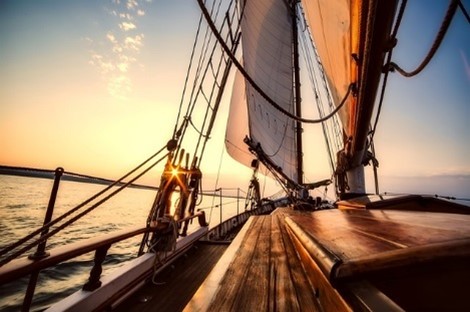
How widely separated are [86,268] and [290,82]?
542 inches

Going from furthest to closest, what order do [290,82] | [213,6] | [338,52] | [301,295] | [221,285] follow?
[290,82]
[213,6]
[338,52]
[221,285]
[301,295]

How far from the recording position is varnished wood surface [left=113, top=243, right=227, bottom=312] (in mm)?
2295

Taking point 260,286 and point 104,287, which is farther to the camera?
point 104,287

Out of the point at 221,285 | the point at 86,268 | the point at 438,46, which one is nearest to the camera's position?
the point at 221,285

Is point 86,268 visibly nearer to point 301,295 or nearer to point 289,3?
point 301,295

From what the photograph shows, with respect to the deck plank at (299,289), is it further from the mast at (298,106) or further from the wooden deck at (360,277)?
the mast at (298,106)

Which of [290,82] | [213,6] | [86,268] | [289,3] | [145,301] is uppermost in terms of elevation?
[289,3]

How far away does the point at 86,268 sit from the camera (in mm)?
7559

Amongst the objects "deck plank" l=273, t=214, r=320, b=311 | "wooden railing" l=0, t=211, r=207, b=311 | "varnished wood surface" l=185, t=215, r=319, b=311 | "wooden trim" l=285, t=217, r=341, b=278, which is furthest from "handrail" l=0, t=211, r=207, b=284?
"wooden trim" l=285, t=217, r=341, b=278

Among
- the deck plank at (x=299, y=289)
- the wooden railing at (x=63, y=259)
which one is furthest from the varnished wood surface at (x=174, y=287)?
the deck plank at (x=299, y=289)

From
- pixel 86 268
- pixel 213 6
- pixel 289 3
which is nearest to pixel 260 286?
pixel 213 6

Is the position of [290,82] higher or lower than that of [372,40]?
higher

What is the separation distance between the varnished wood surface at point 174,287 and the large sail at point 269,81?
23.8ft

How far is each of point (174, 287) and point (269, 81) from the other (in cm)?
1215
